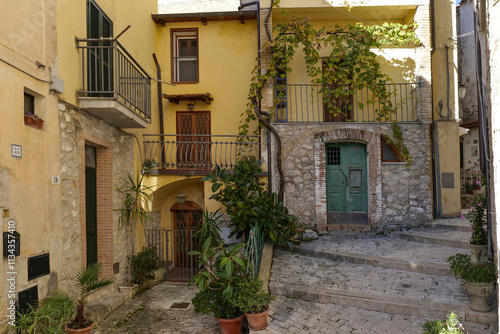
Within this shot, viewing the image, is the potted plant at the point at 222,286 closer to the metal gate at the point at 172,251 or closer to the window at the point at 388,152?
the metal gate at the point at 172,251

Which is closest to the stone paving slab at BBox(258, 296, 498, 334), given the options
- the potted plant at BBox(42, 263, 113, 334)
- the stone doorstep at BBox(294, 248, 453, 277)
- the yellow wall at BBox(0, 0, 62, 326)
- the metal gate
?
the stone doorstep at BBox(294, 248, 453, 277)

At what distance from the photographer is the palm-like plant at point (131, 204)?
7.77 metres

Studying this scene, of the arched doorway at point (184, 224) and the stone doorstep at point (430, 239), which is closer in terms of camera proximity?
the stone doorstep at point (430, 239)

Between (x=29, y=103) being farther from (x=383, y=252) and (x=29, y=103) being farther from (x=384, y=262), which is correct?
(x=383, y=252)

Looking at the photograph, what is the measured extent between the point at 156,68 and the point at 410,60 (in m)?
7.57

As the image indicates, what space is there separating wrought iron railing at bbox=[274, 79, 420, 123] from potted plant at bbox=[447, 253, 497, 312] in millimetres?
5408

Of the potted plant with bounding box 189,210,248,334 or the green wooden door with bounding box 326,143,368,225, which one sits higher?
the green wooden door with bounding box 326,143,368,225

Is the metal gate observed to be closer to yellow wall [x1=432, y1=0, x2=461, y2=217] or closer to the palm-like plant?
the palm-like plant

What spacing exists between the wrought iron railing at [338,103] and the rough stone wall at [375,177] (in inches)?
19.0

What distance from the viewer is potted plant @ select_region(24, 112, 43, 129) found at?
15.3 feet

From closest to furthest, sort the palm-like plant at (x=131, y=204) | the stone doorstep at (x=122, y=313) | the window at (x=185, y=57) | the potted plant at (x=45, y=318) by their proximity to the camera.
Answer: the potted plant at (x=45, y=318)
the stone doorstep at (x=122, y=313)
the palm-like plant at (x=131, y=204)
the window at (x=185, y=57)

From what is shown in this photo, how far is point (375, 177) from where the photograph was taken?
8.86 m

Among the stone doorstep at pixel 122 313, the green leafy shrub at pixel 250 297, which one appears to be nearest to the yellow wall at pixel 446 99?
the green leafy shrub at pixel 250 297

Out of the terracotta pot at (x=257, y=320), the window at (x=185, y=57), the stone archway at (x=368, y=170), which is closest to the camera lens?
the terracotta pot at (x=257, y=320)
